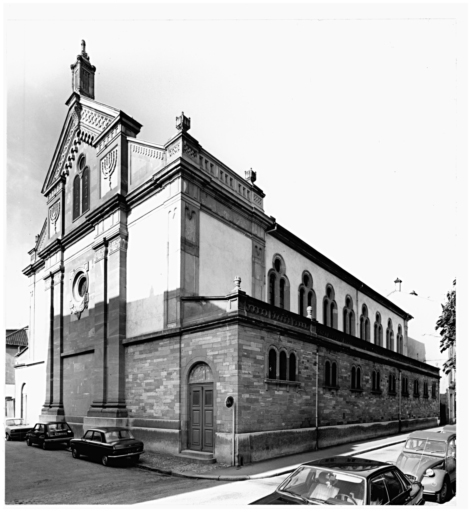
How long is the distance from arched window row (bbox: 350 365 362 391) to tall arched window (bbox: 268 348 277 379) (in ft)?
26.3

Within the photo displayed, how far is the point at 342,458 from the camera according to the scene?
9797 mm

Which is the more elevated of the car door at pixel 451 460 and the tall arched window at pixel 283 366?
the tall arched window at pixel 283 366

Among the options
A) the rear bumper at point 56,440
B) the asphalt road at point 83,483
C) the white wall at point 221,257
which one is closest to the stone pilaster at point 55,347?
the rear bumper at point 56,440

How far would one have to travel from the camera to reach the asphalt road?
43.6ft

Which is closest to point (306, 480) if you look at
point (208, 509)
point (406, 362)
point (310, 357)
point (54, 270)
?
point (208, 509)

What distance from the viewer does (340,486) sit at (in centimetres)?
858

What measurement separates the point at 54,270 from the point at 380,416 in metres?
20.3

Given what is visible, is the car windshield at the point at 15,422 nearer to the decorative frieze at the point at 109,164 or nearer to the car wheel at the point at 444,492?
the decorative frieze at the point at 109,164

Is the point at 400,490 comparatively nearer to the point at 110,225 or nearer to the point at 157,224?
the point at 157,224

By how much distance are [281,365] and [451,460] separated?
7.90m

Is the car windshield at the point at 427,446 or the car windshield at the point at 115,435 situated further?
the car windshield at the point at 115,435

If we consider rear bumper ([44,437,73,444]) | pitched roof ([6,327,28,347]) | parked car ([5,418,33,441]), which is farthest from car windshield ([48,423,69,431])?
pitched roof ([6,327,28,347])

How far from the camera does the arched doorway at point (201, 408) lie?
18.8 metres

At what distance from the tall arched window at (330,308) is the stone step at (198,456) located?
16.7 meters
